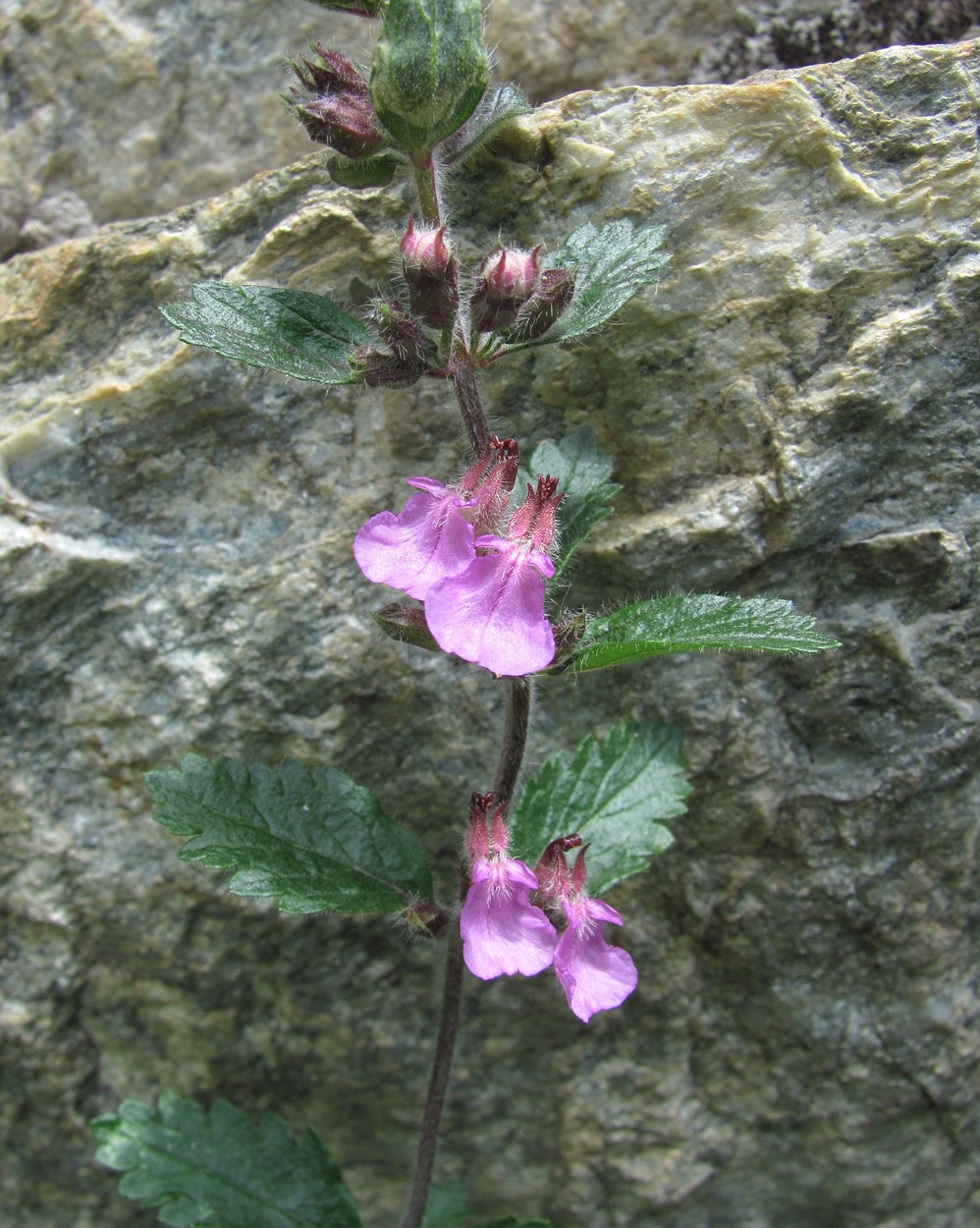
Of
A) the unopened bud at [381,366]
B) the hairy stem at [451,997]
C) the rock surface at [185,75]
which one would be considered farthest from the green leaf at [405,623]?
the rock surface at [185,75]

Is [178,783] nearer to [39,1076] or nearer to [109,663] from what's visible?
[109,663]

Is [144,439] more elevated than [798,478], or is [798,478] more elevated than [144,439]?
[144,439]

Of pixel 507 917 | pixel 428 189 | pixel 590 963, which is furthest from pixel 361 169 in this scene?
pixel 590 963

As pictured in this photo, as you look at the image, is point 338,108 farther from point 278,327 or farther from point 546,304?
point 546,304

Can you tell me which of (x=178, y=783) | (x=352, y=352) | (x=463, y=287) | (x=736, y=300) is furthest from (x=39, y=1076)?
(x=736, y=300)

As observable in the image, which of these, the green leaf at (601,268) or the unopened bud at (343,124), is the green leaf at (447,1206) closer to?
the green leaf at (601,268)

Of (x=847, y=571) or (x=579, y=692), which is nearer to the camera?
(x=847, y=571)

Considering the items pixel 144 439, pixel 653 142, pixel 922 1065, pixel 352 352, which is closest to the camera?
pixel 352 352
